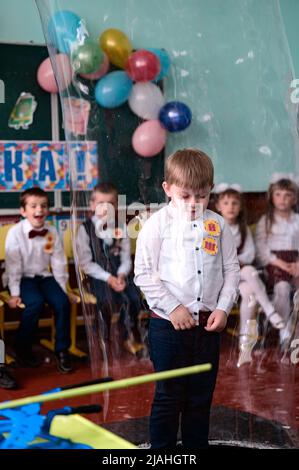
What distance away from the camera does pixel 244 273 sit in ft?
8.81

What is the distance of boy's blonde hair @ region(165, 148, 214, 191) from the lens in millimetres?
Result: 1976

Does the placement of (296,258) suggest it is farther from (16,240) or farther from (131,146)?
(16,240)

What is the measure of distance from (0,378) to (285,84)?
68.0 inches

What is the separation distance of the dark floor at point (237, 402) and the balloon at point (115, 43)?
0.88 metres

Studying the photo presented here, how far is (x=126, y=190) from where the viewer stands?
2.26 m

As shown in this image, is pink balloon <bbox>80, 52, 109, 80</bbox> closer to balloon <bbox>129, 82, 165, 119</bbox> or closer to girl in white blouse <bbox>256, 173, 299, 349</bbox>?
balloon <bbox>129, 82, 165, 119</bbox>

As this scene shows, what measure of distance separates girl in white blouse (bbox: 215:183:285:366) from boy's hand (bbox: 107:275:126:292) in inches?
15.3

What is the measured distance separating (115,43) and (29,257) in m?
1.58

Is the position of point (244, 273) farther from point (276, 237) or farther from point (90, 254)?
point (90, 254)

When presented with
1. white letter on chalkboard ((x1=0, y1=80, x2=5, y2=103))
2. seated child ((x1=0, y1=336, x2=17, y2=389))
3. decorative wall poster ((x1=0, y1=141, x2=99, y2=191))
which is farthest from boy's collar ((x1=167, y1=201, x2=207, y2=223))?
white letter on chalkboard ((x1=0, y1=80, x2=5, y2=103))

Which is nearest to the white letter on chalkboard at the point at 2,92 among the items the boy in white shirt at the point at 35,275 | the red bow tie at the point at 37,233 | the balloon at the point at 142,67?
Answer: the boy in white shirt at the point at 35,275

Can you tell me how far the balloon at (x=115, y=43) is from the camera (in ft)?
7.20
